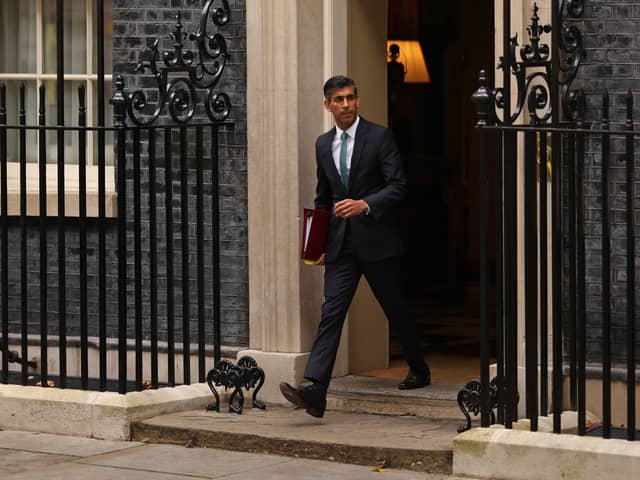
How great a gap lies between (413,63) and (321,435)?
7.48 meters

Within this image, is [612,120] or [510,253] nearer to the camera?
[510,253]

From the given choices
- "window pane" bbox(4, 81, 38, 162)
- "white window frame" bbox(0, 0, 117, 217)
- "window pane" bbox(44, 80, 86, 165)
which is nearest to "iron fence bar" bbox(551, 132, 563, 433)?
"white window frame" bbox(0, 0, 117, 217)

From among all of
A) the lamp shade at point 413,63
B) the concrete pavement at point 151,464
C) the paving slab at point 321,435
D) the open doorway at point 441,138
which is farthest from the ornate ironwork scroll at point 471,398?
the lamp shade at point 413,63

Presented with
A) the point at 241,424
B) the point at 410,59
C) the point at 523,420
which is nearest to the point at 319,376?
the point at 241,424

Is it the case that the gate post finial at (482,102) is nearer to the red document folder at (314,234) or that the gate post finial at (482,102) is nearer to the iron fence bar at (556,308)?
the iron fence bar at (556,308)

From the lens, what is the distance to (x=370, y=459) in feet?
28.3

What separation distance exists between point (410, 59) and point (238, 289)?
5.86 meters

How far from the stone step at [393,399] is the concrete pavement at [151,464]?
1055 millimetres

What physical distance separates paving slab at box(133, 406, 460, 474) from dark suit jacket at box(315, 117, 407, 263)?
95 centimetres

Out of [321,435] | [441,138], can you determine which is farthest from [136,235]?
[441,138]

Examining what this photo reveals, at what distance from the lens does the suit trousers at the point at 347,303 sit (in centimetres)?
932

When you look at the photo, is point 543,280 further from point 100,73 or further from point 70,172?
point 70,172

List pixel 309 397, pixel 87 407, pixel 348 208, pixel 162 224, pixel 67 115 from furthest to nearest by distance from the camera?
pixel 67 115 < pixel 162 224 < pixel 87 407 < pixel 348 208 < pixel 309 397

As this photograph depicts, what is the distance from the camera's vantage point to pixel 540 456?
8.09m
